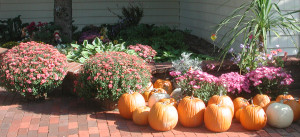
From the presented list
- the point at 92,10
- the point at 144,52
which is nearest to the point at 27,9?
the point at 92,10

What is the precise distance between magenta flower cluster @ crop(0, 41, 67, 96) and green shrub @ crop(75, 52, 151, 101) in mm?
456

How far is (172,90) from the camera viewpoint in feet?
20.8

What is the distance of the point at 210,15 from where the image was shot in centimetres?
863

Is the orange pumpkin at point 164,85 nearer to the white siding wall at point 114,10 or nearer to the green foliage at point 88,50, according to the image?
the green foliage at point 88,50

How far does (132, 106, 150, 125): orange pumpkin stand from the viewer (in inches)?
194

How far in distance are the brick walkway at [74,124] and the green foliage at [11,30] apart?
4215 millimetres

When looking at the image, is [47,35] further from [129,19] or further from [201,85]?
[201,85]

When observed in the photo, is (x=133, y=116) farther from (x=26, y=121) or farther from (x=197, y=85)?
(x=26, y=121)

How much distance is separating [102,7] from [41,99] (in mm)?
4992

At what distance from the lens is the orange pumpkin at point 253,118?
4.75 m

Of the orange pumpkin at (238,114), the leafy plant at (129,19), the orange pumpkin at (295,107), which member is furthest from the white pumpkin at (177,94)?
the leafy plant at (129,19)

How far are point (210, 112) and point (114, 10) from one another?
6452 millimetres

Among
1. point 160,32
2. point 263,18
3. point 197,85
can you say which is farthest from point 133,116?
point 160,32

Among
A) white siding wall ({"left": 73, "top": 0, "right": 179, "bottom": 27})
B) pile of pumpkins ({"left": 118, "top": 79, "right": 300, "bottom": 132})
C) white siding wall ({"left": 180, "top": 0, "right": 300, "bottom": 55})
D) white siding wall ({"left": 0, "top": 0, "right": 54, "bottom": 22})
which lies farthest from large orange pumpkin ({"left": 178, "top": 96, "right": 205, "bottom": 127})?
white siding wall ({"left": 0, "top": 0, "right": 54, "bottom": 22})
